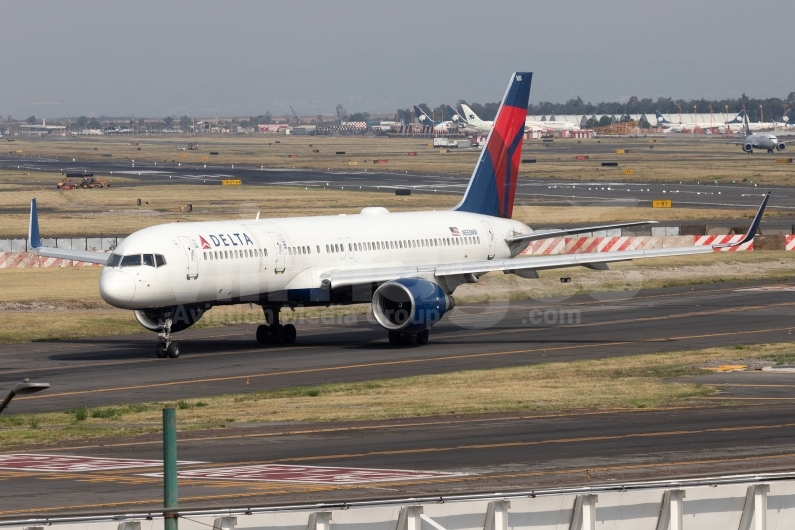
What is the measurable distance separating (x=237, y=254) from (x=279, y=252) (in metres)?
1.94

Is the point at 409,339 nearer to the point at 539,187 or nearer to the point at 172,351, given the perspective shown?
the point at 172,351

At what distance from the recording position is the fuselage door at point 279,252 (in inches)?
1913

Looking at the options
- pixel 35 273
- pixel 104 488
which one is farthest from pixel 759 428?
pixel 35 273

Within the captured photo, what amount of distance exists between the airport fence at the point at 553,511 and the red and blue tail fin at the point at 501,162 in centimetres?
4182

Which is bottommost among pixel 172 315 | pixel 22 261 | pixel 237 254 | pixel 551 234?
pixel 22 261

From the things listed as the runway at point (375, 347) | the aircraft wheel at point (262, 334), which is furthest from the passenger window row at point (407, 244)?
the aircraft wheel at point (262, 334)

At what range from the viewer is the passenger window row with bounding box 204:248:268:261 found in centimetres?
4656

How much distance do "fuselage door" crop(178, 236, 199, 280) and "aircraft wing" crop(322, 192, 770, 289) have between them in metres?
5.70

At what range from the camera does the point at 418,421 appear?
3419 cm

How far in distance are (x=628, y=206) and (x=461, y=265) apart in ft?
232

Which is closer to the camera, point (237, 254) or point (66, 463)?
point (66, 463)

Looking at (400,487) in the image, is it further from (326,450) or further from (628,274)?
(628,274)

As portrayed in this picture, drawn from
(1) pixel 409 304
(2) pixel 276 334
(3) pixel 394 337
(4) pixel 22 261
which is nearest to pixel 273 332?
(2) pixel 276 334

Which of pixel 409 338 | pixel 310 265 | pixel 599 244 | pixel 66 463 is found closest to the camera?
pixel 66 463
